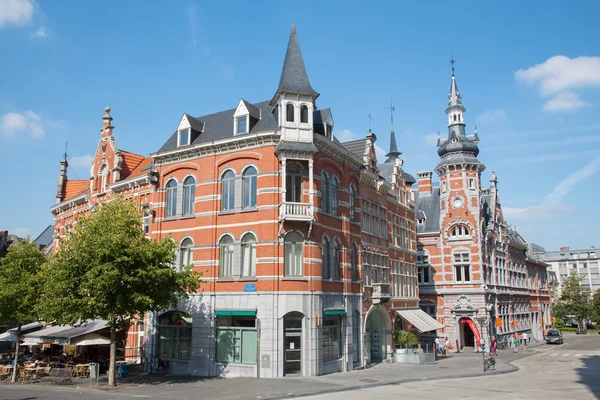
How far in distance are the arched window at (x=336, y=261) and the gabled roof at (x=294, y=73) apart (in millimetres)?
→ 8630

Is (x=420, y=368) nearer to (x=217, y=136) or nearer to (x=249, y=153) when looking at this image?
(x=249, y=153)

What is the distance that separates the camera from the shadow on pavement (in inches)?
864

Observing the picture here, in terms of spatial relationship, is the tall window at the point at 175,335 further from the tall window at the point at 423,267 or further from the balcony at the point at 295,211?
the tall window at the point at 423,267

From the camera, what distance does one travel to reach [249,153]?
27484 millimetres

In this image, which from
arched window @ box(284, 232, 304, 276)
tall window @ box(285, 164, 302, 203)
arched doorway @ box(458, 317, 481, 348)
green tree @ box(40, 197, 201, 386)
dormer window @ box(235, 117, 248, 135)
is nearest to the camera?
green tree @ box(40, 197, 201, 386)

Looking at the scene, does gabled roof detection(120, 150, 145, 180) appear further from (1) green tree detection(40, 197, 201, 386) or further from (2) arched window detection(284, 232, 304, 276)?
(2) arched window detection(284, 232, 304, 276)

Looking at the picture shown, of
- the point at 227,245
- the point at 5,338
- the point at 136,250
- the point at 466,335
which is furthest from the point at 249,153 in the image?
the point at 466,335

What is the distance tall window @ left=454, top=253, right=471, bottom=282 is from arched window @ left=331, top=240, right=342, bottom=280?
24.5 m

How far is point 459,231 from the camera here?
51.2 metres

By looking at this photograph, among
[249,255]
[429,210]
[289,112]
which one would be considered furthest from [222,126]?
[429,210]

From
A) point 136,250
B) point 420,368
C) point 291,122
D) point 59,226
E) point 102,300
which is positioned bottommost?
point 420,368

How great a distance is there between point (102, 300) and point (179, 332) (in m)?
7.42

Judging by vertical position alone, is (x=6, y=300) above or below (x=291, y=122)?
below

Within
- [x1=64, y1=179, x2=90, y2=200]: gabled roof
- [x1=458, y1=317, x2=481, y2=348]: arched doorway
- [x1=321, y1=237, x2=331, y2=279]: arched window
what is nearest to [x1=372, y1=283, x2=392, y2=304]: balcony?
[x1=321, y1=237, x2=331, y2=279]: arched window
